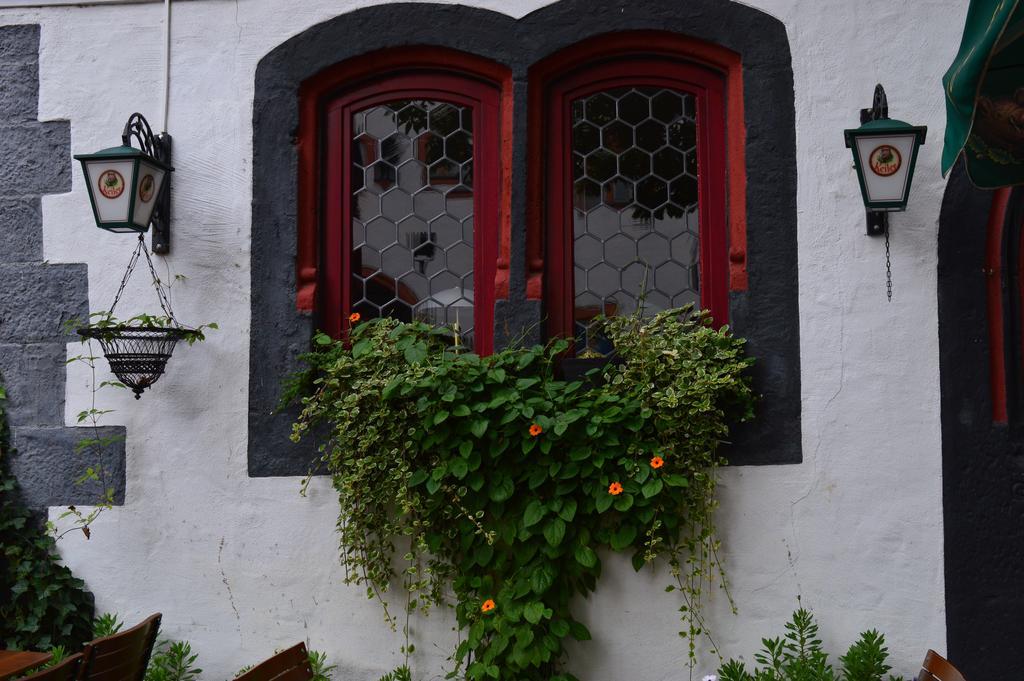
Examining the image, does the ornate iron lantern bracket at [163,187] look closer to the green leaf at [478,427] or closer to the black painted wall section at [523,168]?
the black painted wall section at [523,168]

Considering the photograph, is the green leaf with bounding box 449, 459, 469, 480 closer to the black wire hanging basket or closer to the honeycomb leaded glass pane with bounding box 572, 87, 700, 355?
the honeycomb leaded glass pane with bounding box 572, 87, 700, 355

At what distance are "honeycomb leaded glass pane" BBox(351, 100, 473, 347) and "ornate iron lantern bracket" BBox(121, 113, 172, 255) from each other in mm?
794

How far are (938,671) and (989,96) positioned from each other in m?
1.76

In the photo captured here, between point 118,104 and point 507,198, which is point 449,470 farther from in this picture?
point 118,104

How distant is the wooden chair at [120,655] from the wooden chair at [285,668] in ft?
1.45

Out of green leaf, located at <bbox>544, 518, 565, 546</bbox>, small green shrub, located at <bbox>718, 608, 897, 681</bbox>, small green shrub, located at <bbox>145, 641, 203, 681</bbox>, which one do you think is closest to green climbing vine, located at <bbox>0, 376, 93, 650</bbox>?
small green shrub, located at <bbox>145, 641, 203, 681</bbox>

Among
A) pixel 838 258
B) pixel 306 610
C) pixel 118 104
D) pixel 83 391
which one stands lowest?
pixel 306 610

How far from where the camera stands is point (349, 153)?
168 inches

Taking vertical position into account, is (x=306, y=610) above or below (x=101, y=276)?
below

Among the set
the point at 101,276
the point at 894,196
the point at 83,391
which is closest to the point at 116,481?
the point at 83,391

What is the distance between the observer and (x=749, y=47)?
401 centimetres

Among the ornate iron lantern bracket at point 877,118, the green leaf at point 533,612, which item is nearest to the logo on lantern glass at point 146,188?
the green leaf at point 533,612

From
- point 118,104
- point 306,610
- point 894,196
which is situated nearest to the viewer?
point 894,196

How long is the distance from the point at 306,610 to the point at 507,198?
191 centimetres
